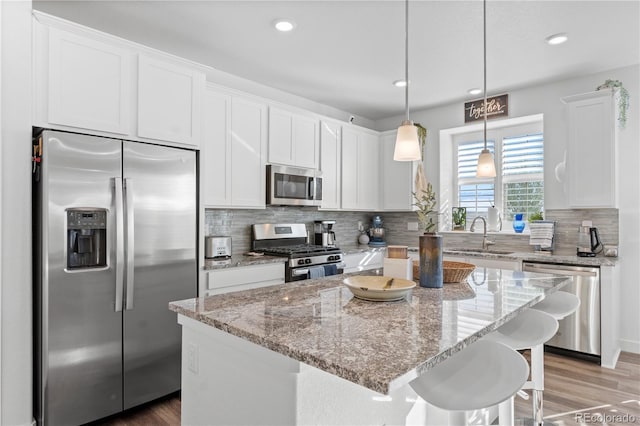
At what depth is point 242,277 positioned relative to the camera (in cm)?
313

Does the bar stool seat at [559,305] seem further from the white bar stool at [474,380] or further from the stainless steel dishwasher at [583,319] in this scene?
the stainless steel dishwasher at [583,319]

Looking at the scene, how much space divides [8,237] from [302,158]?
104 inches

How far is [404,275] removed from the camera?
71.3 inches

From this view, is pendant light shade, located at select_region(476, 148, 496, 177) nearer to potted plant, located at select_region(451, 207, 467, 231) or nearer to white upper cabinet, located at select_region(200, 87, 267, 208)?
white upper cabinet, located at select_region(200, 87, 267, 208)

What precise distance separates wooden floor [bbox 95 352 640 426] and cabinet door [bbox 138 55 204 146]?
183 cm

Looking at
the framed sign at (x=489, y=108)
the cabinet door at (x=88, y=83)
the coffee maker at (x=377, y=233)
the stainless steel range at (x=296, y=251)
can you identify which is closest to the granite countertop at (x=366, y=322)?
the cabinet door at (x=88, y=83)

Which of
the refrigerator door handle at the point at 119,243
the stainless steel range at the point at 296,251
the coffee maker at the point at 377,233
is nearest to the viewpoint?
the refrigerator door handle at the point at 119,243

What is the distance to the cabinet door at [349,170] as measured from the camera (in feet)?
15.2

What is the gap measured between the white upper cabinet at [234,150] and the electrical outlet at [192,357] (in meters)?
1.86

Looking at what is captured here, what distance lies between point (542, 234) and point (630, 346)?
1.25 metres

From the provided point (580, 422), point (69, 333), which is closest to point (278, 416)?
point (69, 333)

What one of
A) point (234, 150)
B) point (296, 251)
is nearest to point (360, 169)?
point (296, 251)

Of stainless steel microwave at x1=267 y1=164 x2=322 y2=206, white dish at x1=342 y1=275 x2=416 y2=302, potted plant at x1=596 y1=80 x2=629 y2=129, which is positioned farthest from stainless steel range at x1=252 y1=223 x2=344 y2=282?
potted plant at x1=596 y1=80 x2=629 y2=129

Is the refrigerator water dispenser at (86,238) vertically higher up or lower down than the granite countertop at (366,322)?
higher up
